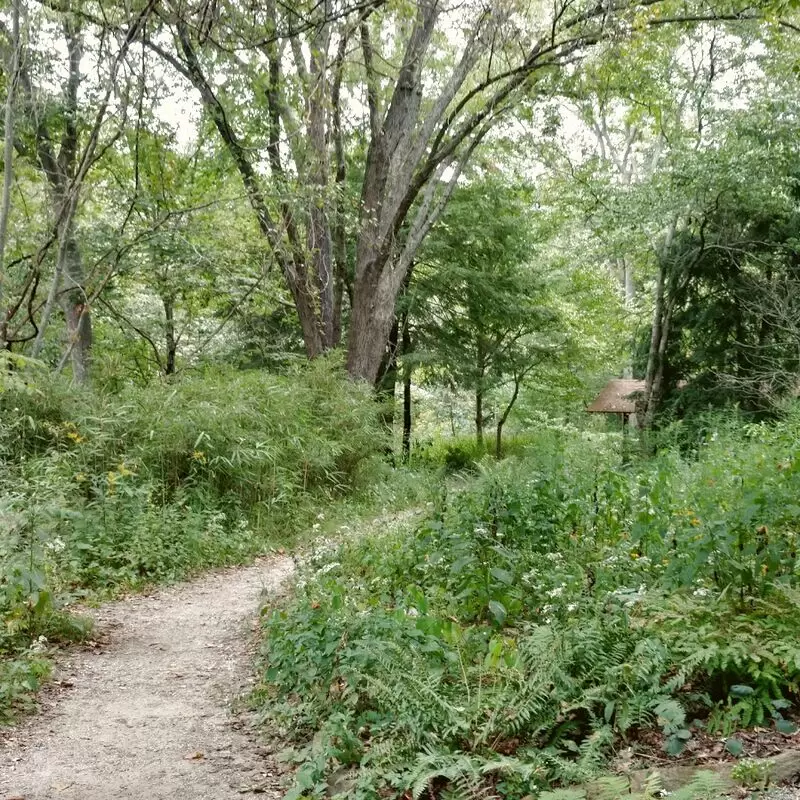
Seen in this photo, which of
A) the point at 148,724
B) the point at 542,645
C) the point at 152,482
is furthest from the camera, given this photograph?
the point at 152,482

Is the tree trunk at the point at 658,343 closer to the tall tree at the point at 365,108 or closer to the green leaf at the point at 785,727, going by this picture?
the tall tree at the point at 365,108

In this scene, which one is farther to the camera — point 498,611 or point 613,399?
point 613,399

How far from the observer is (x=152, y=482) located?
883 cm

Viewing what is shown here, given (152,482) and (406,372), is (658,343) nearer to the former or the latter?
(406,372)

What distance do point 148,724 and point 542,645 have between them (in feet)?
7.97

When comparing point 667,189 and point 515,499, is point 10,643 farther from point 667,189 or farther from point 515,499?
point 667,189

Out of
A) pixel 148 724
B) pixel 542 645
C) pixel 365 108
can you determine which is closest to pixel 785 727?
pixel 542 645

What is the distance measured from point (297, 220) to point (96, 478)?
21.0 ft

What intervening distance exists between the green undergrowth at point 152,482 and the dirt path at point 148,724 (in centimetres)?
43

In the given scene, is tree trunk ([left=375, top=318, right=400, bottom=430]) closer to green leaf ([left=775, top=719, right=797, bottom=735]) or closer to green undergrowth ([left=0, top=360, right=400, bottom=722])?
green undergrowth ([left=0, top=360, right=400, bottom=722])

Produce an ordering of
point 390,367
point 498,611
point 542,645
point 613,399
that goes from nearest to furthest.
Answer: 1. point 542,645
2. point 498,611
3. point 390,367
4. point 613,399

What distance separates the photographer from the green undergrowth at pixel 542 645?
10.4 ft

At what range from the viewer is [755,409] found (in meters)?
13.8

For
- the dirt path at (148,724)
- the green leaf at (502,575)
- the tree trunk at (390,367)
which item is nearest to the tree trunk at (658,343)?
the tree trunk at (390,367)
